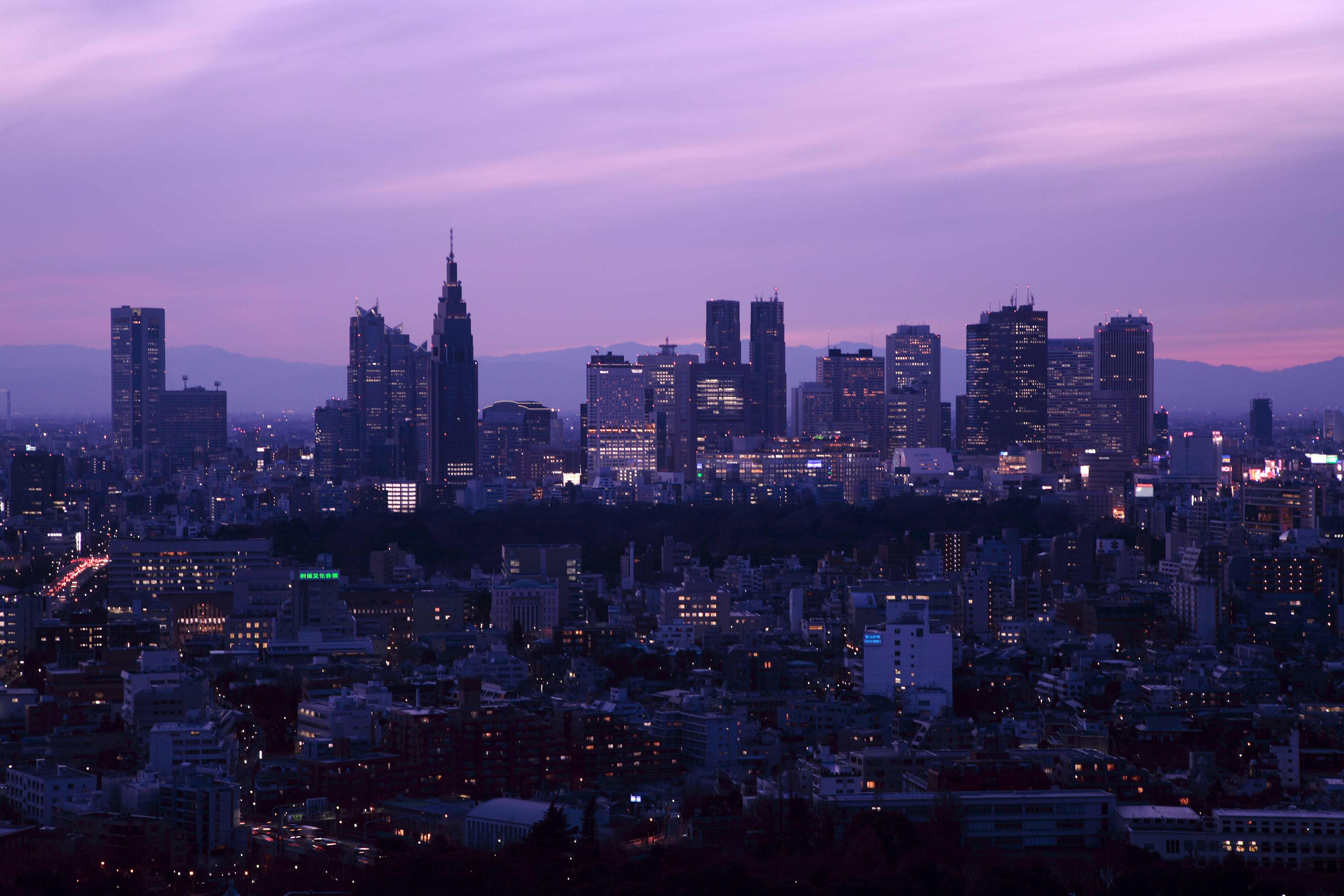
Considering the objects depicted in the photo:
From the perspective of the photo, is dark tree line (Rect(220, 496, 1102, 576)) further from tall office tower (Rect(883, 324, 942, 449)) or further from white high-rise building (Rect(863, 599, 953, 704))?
tall office tower (Rect(883, 324, 942, 449))

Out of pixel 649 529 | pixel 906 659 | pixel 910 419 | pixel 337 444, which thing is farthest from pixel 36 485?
pixel 906 659

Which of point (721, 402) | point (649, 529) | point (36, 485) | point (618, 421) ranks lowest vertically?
point (649, 529)

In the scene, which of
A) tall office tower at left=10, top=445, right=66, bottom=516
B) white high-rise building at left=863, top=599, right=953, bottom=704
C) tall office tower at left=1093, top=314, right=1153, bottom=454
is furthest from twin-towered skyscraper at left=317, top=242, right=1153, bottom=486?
white high-rise building at left=863, top=599, right=953, bottom=704

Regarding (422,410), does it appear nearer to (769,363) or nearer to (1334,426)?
(769,363)

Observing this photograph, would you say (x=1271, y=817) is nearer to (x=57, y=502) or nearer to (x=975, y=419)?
(x=57, y=502)

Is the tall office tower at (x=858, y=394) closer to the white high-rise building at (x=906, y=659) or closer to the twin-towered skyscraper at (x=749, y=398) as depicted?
the twin-towered skyscraper at (x=749, y=398)

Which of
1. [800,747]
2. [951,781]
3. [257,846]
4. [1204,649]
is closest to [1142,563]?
[1204,649]

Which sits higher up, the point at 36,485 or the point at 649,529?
the point at 36,485
